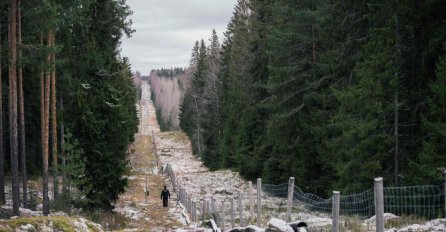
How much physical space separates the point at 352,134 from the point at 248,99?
58.5ft

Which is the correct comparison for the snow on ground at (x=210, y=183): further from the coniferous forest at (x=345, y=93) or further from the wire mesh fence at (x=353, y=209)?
the coniferous forest at (x=345, y=93)

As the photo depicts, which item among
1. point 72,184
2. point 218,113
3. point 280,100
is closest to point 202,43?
point 218,113

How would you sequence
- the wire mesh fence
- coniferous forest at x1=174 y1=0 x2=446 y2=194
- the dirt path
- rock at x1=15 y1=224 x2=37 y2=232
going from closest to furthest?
rock at x1=15 y1=224 x2=37 y2=232, the wire mesh fence, coniferous forest at x1=174 y1=0 x2=446 y2=194, the dirt path

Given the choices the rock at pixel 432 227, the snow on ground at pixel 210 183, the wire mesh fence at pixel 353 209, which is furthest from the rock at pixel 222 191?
the rock at pixel 432 227

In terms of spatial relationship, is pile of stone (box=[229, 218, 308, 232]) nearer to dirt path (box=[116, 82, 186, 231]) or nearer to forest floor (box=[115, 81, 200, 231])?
forest floor (box=[115, 81, 200, 231])

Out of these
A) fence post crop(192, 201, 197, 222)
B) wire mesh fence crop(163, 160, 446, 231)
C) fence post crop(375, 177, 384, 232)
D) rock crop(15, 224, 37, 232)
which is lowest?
fence post crop(192, 201, 197, 222)

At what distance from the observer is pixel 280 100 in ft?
83.5

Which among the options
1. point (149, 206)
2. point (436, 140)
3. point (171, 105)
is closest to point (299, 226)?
point (436, 140)

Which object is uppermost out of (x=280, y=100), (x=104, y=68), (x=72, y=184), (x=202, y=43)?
(x=202, y=43)

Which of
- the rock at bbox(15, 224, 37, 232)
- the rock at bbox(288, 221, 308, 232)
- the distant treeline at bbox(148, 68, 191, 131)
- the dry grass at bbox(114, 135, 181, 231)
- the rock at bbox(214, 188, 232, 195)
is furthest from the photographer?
the distant treeline at bbox(148, 68, 191, 131)

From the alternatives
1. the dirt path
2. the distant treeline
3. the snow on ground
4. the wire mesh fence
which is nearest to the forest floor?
the dirt path

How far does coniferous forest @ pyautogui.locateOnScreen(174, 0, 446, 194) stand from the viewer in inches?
599

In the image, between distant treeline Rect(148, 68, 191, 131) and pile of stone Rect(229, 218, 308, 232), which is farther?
distant treeline Rect(148, 68, 191, 131)

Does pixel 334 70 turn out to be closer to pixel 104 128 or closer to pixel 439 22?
pixel 439 22
